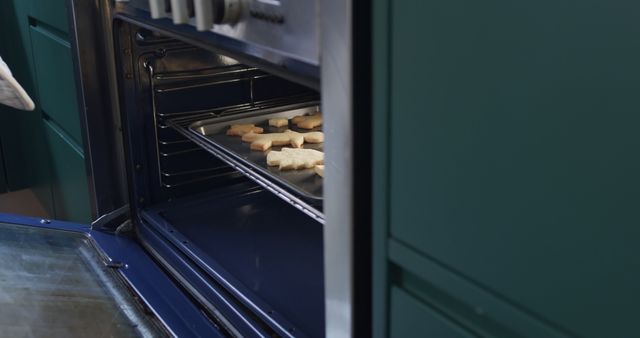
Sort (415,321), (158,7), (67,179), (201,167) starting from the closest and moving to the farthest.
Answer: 1. (415,321)
2. (158,7)
3. (201,167)
4. (67,179)

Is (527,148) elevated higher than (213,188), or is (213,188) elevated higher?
(527,148)

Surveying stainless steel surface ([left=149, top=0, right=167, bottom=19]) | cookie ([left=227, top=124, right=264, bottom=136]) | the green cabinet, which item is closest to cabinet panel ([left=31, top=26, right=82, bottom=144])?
the green cabinet

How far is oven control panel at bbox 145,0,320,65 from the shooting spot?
2.99ft

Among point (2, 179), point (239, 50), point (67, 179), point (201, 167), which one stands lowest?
point (2, 179)

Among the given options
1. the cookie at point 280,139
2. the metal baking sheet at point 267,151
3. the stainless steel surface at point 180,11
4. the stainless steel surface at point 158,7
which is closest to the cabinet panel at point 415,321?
the metal baking sheet at point 267,151

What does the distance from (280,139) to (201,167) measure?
395mm

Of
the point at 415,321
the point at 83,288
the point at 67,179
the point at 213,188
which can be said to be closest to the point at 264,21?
the point at 415,321

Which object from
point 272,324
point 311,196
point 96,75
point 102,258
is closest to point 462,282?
point 311,196

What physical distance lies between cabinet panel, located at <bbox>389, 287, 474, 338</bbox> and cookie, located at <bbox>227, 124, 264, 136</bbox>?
0.92 m

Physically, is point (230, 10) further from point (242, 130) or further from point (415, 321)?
point (242, 130)

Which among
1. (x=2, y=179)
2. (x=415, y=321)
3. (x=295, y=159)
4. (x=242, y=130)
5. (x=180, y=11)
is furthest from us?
(x=2, y=179)

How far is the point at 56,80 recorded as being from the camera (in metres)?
2.12

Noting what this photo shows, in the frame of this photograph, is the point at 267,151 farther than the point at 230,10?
Yes

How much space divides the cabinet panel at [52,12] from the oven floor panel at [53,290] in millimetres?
576
